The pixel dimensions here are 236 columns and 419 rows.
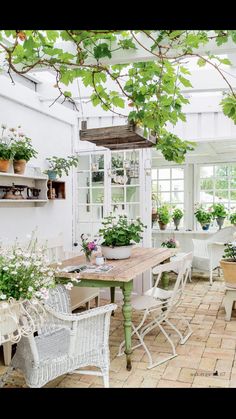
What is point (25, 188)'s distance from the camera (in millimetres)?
4598

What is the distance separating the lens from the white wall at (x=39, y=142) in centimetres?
433

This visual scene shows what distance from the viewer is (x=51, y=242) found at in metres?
4.82

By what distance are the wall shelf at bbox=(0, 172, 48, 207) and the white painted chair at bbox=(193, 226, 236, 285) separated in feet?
10.6

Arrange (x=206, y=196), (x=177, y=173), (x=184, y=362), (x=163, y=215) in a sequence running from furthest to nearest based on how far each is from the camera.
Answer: (x=177, y=173)
(x=206, y=196)
(x=163, y=215)
(x=184, y=362)

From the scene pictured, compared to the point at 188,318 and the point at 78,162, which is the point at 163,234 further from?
the point at 188,318

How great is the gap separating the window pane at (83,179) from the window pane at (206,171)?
3.19m

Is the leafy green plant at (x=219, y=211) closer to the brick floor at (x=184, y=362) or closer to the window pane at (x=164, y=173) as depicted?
the window pane at (x=164, y=173)

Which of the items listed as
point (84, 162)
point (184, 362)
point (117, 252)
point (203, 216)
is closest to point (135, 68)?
point (117, 252)

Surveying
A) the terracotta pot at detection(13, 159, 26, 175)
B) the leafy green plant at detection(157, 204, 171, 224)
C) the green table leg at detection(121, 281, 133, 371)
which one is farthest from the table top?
the leafy green plant at detection(157, 204, 171, 224)

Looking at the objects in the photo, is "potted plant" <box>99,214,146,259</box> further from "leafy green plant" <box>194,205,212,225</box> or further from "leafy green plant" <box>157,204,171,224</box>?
"leafy green plant" <box>194,205,212,225</box>

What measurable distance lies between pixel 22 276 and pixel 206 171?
6881 millimetres

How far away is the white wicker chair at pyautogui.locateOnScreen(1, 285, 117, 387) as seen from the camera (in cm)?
237

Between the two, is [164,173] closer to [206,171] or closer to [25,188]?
[206,171]
